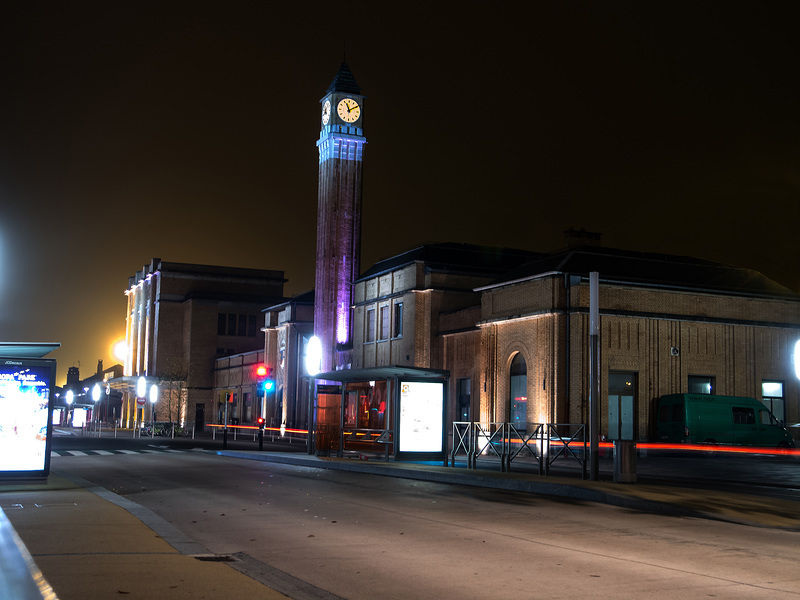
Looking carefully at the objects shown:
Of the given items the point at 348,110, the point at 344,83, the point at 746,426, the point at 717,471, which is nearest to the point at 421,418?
the point at 717,471

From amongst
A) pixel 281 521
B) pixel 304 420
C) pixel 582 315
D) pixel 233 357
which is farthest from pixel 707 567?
pixel 233 357

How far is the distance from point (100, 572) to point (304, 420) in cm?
5497

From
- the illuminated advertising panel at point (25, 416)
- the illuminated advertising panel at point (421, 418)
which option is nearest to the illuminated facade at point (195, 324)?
the illuminated advertising panel at point (421, 418)

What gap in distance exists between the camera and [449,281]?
1873 inches

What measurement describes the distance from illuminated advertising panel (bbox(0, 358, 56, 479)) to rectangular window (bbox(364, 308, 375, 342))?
120 feet

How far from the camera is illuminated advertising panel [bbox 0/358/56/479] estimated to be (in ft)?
53.8

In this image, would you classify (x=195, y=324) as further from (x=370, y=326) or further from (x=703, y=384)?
(x=703, y=384)

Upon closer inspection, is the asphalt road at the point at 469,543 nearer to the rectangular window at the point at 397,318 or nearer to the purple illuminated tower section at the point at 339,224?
the rectangular window at the point at 397,318

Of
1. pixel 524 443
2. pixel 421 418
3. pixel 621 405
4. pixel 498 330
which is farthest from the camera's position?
pixel 498 330

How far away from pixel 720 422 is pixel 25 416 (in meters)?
26.8

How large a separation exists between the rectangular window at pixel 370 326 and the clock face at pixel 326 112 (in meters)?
14.0

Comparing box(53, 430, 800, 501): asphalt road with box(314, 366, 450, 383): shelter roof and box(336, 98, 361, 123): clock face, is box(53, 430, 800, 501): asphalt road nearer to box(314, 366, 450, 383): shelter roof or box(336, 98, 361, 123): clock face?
box(314, 366, 450, 383): shelter roof

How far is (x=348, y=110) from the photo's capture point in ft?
192

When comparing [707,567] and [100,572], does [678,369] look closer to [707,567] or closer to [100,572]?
[707,567]
